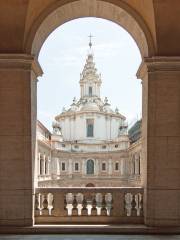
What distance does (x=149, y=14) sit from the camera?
8070mm

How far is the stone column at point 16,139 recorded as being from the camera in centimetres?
798

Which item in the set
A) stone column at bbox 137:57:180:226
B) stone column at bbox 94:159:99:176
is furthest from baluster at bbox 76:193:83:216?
stone column at bbox 94:159:99:176

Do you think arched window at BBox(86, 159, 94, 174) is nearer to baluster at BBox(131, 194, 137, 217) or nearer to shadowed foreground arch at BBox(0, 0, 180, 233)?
baluster at BBox(131, 194, 137, 217)

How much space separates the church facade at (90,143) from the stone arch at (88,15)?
45507 mm

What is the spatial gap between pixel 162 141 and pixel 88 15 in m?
3.46

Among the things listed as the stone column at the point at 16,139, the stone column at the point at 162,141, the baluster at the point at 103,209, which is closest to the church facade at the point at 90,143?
the baluster at the point at 103,209

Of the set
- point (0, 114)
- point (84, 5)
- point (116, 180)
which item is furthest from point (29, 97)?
point (116, 180)

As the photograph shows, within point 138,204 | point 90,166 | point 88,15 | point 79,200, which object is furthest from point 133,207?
point 90,166

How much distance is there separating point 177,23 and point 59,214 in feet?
15.0

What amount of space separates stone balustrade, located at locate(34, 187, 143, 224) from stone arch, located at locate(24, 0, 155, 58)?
2957 millimetres

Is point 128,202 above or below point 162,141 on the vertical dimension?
below

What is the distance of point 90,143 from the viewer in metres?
67.8

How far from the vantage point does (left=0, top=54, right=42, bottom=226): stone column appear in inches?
314

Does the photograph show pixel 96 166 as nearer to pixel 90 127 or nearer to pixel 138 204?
pixel 90 127
